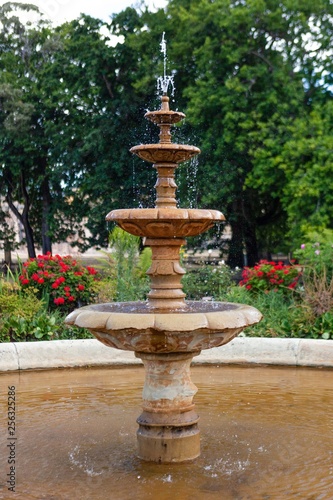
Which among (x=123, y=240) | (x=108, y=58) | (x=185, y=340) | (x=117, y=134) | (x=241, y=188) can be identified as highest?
(x=108, y=58)

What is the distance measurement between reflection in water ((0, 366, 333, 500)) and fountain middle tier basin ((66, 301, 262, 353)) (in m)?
0.82

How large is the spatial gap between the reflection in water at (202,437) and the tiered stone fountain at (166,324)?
0.23m

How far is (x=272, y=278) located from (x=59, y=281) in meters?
3.37

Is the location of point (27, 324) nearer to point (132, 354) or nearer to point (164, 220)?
point (132, 354)

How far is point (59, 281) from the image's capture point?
11906 millimetres

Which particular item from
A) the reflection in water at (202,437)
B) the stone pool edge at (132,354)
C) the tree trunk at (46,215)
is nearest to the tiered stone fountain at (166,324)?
the reflection in water at (202,437)

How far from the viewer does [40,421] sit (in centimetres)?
641

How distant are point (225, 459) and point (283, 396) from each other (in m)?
2.09

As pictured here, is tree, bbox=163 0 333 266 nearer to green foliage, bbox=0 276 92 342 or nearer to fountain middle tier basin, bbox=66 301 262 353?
green foliage, bbox=0 276 92 342

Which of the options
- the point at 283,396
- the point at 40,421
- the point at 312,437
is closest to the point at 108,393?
the point at 40,421

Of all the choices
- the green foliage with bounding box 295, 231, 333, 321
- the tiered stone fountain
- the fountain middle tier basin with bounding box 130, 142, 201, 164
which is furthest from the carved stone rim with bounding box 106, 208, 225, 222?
the green foliage with bounding box 295, 231, 333, 321

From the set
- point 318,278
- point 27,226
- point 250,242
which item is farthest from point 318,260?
point 27,226

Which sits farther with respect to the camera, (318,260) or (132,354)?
(318,260)

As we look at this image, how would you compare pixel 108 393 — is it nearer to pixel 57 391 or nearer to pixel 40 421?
pixel 57 391
